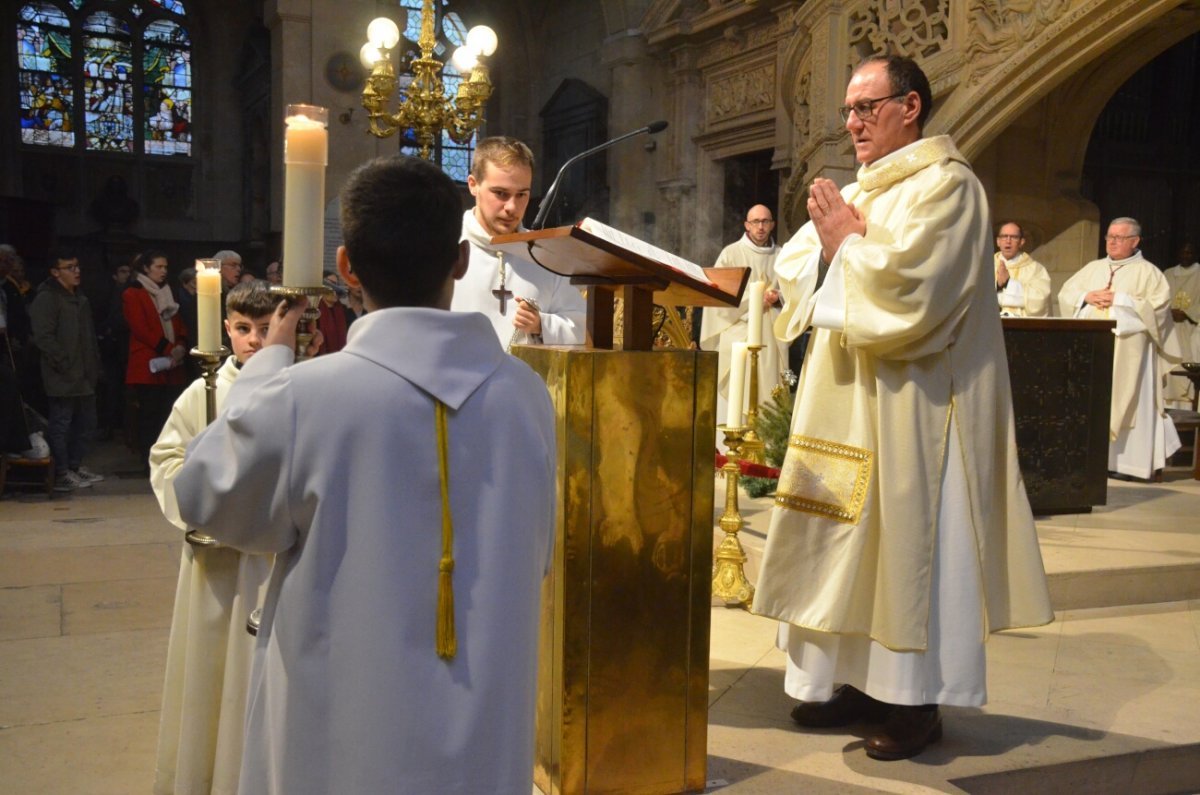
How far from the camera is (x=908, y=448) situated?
291 centimetres

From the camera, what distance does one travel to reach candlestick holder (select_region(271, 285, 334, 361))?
1.54 metres

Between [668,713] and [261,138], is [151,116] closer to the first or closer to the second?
[261,138]

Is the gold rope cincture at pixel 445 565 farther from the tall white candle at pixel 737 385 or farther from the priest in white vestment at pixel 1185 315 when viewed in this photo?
the priest in white vestment at pixel 1185 315

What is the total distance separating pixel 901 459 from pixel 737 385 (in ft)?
3.87

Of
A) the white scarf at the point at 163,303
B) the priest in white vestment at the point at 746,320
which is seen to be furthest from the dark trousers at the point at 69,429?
the priest in white vestment at the point at 746,320

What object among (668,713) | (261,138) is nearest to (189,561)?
(668,713)

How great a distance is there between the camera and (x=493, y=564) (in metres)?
1.58

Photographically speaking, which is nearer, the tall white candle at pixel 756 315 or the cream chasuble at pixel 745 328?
the tall white candle at pixel 756 315

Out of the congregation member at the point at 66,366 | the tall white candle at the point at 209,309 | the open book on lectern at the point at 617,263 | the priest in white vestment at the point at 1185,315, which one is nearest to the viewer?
the tall white candle at the point at 209,309

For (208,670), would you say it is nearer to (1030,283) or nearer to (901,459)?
(901,459)

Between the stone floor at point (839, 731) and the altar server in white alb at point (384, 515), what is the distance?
55.8 inches

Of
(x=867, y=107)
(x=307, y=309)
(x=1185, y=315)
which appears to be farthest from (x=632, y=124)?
(x=307, y=309)

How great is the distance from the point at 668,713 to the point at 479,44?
504cm

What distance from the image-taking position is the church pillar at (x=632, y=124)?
46.2 ft
